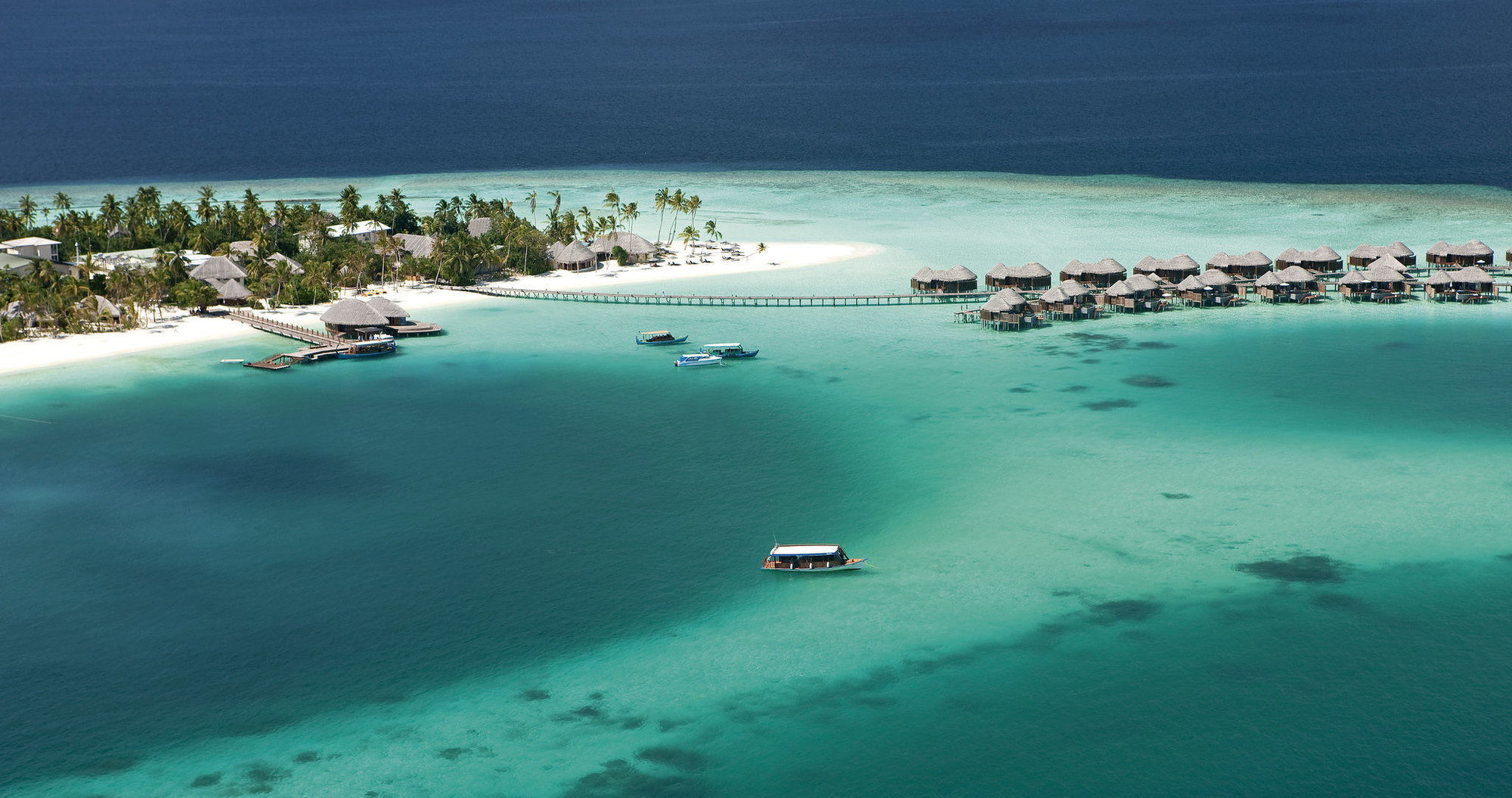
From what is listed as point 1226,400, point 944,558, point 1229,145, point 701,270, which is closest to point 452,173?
point 701,270

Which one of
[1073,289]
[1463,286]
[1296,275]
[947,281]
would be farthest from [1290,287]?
[947,281]

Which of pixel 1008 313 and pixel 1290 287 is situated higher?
pixel 1290 287

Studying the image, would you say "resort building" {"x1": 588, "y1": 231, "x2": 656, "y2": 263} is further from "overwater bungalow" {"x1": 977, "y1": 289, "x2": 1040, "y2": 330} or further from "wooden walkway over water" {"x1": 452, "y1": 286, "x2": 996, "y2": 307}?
"overwater bungalow" {"x1": 977, "y1": 289, "x2": 1040, "y2": 330}

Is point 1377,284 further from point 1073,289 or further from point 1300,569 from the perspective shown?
point 1300,569

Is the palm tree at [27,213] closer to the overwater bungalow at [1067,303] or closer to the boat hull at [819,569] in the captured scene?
the overwater bungalow at [1067,303]

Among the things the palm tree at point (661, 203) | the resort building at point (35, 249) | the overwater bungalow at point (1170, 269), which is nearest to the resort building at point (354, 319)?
the resort building at point (35, 249)

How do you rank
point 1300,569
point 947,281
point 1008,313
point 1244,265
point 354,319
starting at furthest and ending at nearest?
point 1244,265 → point 947,281 → point 1008,313 → point 354,319 → point 1300,569
